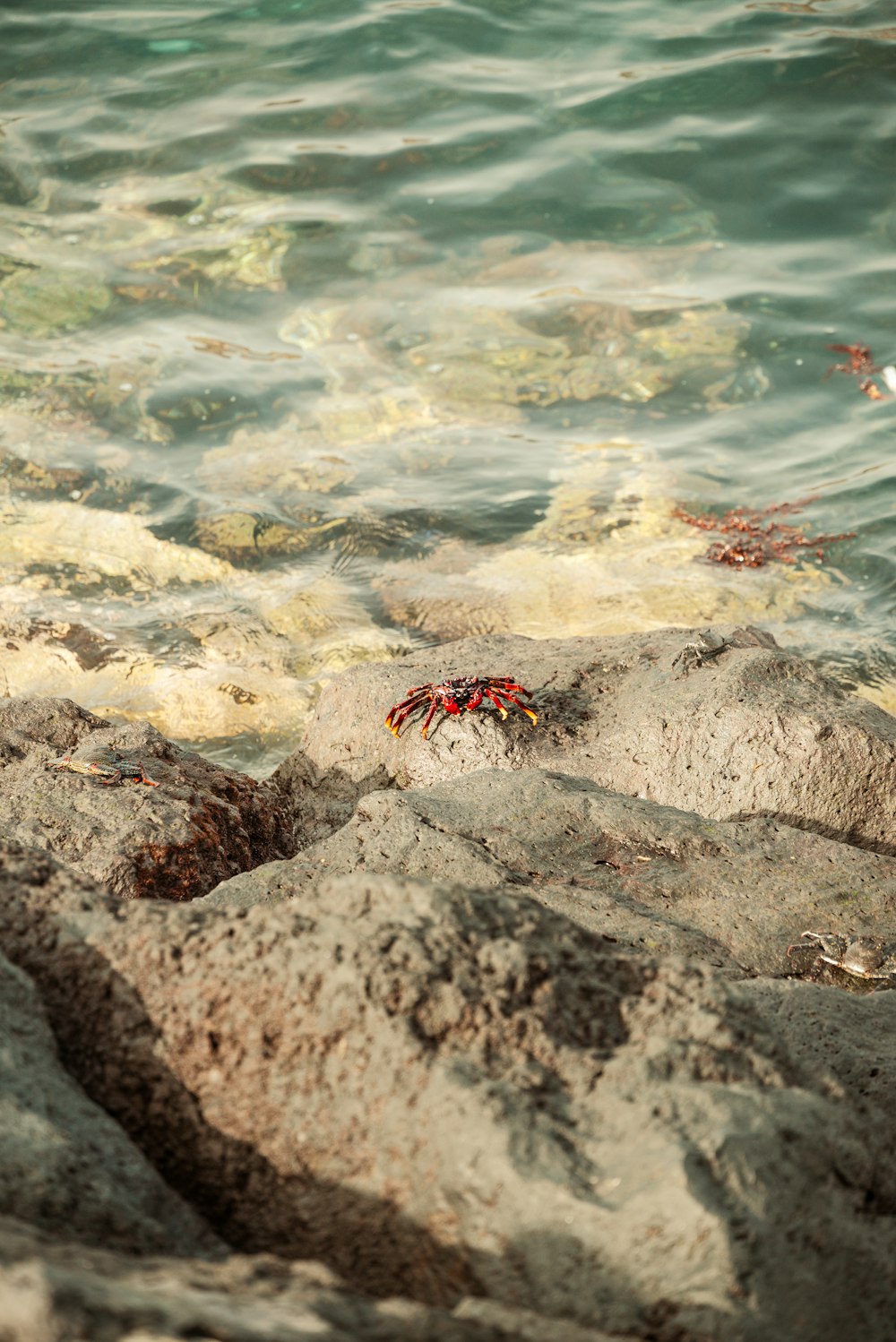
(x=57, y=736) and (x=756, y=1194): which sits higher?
(x=756, y=1194)

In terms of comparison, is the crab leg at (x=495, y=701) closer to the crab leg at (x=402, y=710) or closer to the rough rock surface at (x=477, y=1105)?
the crab leg at (x=402, y=710)

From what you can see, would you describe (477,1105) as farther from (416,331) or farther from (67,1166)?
(416,331)

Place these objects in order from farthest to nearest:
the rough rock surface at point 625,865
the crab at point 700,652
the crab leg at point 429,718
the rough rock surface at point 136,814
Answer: the crab leg at point 429,718
the crab at point 700,652
the rough rock surface at point 136,814
the rough rock surface at point 625,865

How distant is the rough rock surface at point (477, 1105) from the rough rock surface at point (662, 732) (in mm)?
2003

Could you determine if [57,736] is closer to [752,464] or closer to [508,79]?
[752,464]

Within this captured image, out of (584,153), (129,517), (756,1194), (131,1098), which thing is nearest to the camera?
(756,1194)

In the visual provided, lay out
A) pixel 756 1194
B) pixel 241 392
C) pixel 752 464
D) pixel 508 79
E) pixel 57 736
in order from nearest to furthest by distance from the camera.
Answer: pixel 756 1194 < pixel 57 736 < pixel 752 464 < pixel 241 392 < pixel 508 79

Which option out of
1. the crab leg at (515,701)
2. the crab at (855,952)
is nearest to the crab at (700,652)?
the crab leg at (515,701)

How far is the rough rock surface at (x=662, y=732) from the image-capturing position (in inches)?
160

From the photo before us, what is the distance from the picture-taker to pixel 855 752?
4062 mm

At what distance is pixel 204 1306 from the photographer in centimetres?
130

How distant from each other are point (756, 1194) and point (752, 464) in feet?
25.5

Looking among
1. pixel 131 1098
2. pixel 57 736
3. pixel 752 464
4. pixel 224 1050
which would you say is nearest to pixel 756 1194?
pixel 224 1050

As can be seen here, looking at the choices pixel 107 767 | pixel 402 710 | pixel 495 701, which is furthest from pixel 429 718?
pixel 107 767
